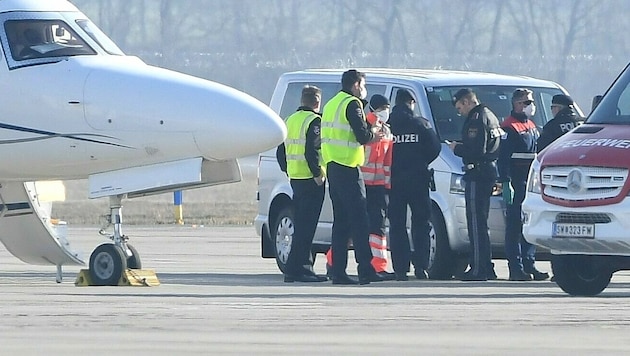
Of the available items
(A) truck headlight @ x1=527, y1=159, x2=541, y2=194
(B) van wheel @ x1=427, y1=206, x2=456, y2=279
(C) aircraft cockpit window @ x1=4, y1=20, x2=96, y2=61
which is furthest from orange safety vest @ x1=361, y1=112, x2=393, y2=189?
(C) aircraft cockpit window @ x1=4, y1=20, x2=96, y2=61

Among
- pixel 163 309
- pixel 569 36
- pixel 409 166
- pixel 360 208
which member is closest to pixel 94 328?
pixel 163 309

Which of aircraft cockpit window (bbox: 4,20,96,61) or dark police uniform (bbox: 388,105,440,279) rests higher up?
aircraft cockpit window (bbox: 4,20,96,61)

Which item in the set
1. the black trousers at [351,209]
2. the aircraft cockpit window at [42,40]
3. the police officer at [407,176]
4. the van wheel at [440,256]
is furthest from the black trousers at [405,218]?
the aircraft cockpit window at [42,40]

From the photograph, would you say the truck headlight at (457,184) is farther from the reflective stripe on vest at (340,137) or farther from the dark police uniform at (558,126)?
the reflective stripe on vest at (340,137)

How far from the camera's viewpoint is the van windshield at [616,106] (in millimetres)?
15633

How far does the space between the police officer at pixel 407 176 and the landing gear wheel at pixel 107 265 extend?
297cm

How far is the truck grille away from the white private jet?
7.50 ft

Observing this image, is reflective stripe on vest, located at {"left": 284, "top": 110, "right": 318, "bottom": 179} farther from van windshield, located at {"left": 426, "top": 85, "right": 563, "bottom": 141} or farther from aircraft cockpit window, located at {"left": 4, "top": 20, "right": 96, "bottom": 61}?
aircraft cockpit window, located at {"left": 4, "top": 20, "right": 96, "bottom": 61}

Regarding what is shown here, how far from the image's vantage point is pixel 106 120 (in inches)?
616

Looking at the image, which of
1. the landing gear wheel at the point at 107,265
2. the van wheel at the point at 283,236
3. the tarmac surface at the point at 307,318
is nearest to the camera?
the tarmac surface at the point at 307,318

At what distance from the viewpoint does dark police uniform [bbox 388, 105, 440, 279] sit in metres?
17.5

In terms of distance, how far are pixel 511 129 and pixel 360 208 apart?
2.22 meters

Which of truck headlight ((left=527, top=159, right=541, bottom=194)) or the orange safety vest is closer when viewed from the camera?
truck headlight ((left=527, top=159, right=541, bottom=194))

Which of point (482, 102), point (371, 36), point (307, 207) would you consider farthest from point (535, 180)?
point (371, 36)
